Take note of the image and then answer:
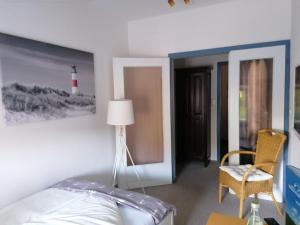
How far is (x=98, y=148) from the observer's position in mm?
3141

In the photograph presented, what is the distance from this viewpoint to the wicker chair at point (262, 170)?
8.27ft

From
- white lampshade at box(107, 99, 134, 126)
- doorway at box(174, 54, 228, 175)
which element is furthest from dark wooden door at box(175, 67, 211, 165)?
white lampshade at box(107, 99, 134, 126)

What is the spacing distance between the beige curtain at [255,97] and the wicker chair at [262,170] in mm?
199

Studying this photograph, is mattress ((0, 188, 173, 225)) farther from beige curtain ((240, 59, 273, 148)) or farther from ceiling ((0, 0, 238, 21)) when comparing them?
ceiling ((0, 0, 238, 21))

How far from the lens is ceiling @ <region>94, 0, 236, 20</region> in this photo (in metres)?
2.98

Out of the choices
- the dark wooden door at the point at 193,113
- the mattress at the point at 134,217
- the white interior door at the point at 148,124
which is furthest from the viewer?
the dark wooden door at the point at 193,113

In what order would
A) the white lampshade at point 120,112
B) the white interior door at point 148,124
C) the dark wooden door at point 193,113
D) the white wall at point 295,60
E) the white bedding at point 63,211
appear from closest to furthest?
1. the white bedding at point 63,211
2. the white wall at point 295,60
3. the white lampshade at point 120,112
4. the white interior door at point 148,124
5. the dark wooden door at point 193,113

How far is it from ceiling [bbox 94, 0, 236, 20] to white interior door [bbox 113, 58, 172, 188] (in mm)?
682

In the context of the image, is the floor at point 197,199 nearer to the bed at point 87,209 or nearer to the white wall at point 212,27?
the bed at point 87,209

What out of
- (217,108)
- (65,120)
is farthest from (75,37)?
(217,108)

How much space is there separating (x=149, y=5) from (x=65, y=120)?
6.16ft

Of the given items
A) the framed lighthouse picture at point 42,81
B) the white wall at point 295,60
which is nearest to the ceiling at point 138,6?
the framed lighthouse picture at point 42,81

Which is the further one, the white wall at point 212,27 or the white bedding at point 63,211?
the white wall at point 212,27

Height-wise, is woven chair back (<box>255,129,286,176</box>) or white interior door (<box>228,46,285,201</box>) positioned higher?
white interior door (<box>228,46,285,201</box>)
